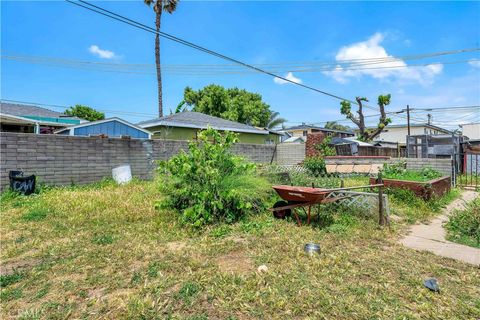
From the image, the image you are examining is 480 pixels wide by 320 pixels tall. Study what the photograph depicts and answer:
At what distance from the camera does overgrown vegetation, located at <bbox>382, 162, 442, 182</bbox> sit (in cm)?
912

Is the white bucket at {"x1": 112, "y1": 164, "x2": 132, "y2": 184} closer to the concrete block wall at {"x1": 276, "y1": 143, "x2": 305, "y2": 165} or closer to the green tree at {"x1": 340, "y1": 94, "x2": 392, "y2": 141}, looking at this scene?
the concrete block wall at {"x1": 276, "y1": 143, "x2": 305, "y2": 165}

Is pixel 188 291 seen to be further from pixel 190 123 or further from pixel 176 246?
pixel 190 123

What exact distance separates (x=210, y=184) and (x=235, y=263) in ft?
6.43

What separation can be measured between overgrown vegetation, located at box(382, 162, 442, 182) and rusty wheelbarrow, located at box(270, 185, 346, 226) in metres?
5.01

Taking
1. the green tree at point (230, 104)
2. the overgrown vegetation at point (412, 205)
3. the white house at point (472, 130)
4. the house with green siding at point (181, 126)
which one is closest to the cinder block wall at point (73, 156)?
the house with green siding at point (181, 126)

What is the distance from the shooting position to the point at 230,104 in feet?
98.3

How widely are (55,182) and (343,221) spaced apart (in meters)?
8.25

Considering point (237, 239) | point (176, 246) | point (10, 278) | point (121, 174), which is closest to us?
point (10, 278)

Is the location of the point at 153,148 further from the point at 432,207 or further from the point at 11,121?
the point at 432,207

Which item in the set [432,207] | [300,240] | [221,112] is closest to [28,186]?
[300,240]

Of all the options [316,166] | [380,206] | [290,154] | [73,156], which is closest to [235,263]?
[380,206]

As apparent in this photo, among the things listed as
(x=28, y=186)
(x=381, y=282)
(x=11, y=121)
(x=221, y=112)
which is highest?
(x=221, y=112)

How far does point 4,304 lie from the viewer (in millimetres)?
2717

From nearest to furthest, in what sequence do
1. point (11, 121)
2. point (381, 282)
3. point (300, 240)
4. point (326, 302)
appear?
point (326, 302) → point (381, 282) → point (300, 240) → point (11, 121)
